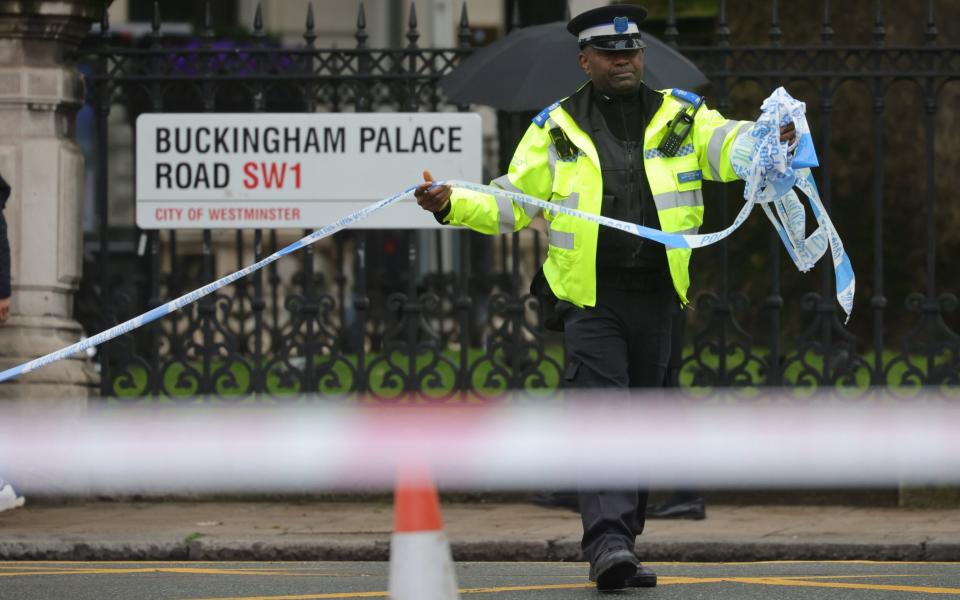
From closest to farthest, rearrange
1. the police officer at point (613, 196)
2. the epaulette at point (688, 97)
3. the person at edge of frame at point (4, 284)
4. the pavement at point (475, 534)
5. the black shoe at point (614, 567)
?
the black shoe at point (614, 567)
the police officer at point (613, 196)
the epaulette at point (688, 97)
the pavement at point (475, 534)
the person at edge of frame at point (4, 284)

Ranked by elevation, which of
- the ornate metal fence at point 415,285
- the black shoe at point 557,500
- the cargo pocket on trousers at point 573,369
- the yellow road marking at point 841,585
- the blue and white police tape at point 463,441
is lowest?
the yellow road marking at point 841,585

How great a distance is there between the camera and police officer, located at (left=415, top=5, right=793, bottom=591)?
721 centimetres

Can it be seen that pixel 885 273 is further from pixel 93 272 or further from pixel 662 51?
pixel 93 272

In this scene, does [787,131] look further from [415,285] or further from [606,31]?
[415,285]

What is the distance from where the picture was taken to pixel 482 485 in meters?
10.4

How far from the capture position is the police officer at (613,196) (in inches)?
284

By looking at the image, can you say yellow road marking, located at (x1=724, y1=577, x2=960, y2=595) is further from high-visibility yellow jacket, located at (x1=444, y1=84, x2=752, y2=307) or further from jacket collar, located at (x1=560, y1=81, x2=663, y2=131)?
jacket collar, located at (x1=560, y1=81, x2=663, y2=131)

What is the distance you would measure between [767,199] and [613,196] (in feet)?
1.85

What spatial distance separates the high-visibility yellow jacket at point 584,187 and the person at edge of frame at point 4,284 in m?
3.67

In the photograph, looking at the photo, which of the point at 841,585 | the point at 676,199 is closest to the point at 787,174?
the point at 676,199

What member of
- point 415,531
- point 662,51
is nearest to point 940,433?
point 662,51

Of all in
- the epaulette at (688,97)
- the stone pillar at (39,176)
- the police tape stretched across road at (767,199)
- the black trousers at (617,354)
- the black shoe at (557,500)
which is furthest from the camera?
the stone pillar at (39,176)

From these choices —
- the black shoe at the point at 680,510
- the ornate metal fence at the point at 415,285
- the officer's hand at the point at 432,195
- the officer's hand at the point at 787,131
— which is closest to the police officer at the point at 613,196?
the officer's hand at the point at 432,195

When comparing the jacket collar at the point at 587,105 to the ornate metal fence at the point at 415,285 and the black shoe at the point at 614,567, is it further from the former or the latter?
the ornate metal fence at the point at 415,285
